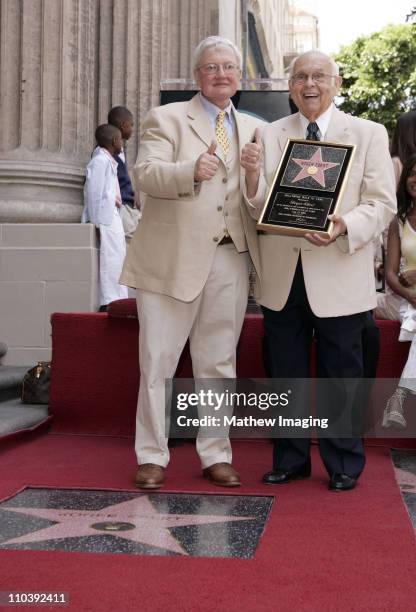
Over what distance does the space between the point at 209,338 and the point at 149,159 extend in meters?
0.98

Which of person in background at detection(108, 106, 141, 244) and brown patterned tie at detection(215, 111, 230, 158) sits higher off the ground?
person in background at detection(108, 106, 141, 244)

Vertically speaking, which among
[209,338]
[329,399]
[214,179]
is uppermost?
[214,179]

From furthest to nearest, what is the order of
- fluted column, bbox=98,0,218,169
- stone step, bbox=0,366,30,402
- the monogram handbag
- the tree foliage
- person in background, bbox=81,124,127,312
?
the tree foliage
fluted column, bbox=98,0,218,169
person in background, bbox=81,124,127,312
stone step, bbox=0,366,30,402
the monogram handbag

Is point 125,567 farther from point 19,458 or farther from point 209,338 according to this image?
point 19,458

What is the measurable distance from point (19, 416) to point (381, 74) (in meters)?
38.7

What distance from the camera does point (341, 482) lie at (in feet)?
16.5

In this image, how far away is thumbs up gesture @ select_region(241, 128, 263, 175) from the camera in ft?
15.6

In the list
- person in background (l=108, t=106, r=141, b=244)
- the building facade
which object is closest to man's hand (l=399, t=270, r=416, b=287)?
the building facade

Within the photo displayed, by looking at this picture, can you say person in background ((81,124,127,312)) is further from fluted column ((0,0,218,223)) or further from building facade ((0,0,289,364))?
fluted column ((0,0,218,223))

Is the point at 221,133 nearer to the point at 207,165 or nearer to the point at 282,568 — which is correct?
the point at 207,165

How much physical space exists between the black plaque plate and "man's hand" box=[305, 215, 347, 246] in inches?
1.0

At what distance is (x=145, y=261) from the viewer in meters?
5.12

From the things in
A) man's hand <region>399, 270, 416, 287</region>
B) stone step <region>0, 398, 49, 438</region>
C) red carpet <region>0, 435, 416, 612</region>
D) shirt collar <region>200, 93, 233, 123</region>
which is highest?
shirt collar <region>200, 93, 233, 123</region>

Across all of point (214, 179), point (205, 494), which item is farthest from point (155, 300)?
point (205, 494)
